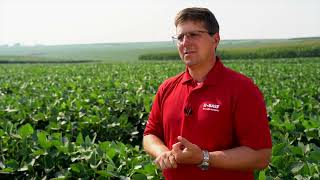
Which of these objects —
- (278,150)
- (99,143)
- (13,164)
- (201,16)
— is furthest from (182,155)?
(13,164)

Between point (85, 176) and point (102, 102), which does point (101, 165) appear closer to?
point (85, 176)

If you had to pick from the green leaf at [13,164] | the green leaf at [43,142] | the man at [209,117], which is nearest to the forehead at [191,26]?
the man at [209,117]

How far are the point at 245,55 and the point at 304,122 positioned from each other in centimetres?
6225

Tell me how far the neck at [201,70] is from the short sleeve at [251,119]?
0.28 metres

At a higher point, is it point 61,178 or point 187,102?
point 187,102

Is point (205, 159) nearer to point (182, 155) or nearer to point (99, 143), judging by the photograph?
point (182, 155)

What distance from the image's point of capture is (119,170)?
10.8 ft

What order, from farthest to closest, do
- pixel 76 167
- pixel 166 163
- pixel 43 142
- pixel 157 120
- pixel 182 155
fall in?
1. pixel 43 142
2. pixel 76 167
3. pixel 157 120
4. pixel 166 163
5. pixel 182 155

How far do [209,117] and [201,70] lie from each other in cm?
31

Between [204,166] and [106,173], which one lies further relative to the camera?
[106,173]

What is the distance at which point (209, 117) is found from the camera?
2473 millimetres

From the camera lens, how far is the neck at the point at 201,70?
2619mm

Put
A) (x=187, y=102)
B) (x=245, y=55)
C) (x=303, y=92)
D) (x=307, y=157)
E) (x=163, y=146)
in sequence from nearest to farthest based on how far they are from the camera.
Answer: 1. (x=187, y=102)
2. (x=163, y=146)
3. (x=307, y=157)
4. (x=303, y=92)
5. (x=245, y=55)

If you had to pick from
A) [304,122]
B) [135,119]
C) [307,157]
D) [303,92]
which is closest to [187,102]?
[307,157]
